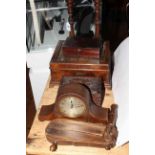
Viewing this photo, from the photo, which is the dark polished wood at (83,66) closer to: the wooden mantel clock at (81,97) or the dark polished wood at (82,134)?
the wooden mantel clock at (81,97)

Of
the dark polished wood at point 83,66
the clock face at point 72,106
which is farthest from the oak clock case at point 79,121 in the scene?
the dark polished wood at point 83,66

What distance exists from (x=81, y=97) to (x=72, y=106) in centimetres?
5

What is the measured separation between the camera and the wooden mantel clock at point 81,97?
0.86 m

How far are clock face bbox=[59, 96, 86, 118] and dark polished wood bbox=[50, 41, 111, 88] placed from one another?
169 millimetres

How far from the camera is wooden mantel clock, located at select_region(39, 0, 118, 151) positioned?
2.83ft

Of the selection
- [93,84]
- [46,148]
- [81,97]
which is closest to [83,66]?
[93,84]

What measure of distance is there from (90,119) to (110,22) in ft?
2.50

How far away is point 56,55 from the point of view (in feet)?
3.60

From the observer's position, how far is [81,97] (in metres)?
0.88

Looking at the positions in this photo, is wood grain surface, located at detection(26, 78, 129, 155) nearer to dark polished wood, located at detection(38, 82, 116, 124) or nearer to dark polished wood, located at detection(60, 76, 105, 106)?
dark polished wood, located at detection(38, 82, 116, 124)

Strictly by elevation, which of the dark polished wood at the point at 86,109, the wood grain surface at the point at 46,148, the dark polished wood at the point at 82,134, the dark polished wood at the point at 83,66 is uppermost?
the dark polished wood at the point at 83,66
